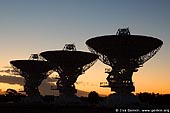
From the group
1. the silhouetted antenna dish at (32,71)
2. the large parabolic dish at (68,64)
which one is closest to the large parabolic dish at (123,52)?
the large parabolic dish at (68,64)

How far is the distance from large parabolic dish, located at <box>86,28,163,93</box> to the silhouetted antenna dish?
36562 millimetres

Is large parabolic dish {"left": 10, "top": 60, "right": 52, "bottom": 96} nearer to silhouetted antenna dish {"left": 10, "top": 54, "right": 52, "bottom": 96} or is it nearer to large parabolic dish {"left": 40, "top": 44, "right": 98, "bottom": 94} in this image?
silhouetted antenna dish {"left": 10, "top": 54, "right": 52, "bottom": 96}

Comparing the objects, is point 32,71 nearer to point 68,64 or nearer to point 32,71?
point 32,71

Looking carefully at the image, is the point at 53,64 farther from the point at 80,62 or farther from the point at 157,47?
the point at 157,47

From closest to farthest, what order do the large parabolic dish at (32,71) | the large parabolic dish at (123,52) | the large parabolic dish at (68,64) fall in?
the large parabolic dish at (123,52) → the large parabolic dish at (68,64) → the large parabolic dish at (32,71)

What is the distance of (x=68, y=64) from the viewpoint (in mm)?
98125

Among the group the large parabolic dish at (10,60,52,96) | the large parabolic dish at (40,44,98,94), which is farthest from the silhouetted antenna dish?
the large parabolic dish at (40,44,98,94)

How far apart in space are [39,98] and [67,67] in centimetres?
2956

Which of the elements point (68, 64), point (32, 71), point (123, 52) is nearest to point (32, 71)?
point (32, 71)

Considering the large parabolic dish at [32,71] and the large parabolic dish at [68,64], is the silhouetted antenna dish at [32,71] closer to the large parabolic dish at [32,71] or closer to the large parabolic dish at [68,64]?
the large parabolic dish at [32,71]

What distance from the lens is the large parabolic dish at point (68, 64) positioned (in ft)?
313

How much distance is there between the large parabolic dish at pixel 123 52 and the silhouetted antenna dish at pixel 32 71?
36.6 metres

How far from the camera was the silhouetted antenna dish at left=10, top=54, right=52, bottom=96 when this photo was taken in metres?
113

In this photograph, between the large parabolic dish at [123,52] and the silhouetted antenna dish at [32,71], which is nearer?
the large parabolic dish at [123,52]
